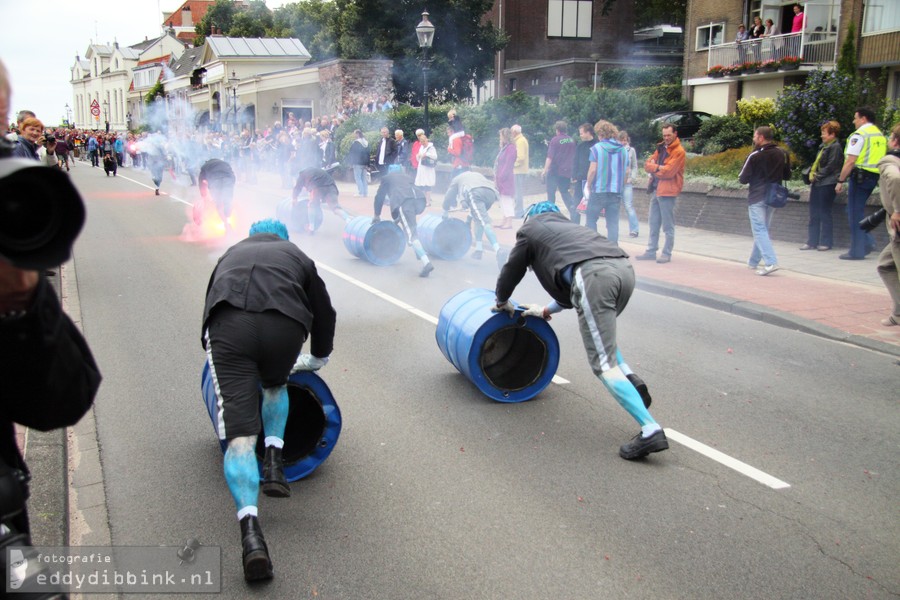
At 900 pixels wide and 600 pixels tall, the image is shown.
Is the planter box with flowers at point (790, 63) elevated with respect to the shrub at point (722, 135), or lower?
elevated

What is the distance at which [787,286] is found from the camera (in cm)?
973

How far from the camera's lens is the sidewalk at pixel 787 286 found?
7.98 metres

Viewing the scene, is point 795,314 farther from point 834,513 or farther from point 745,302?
point 834,513

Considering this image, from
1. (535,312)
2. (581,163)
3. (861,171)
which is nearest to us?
(535,312)

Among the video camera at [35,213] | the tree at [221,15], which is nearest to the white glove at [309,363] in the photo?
the video camera at [35,213]

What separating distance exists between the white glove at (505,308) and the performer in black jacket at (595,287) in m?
0.20

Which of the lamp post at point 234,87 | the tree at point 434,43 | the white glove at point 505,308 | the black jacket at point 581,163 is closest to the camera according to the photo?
the white glove at point 505,308

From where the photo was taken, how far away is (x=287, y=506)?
14.1ft

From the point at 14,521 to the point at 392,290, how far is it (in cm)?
802

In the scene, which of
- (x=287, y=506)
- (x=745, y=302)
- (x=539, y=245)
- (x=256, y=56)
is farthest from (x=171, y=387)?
(x=256, y=56)

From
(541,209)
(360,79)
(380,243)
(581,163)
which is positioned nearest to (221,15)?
(360,79)

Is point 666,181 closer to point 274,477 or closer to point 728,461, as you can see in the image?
point 728,461

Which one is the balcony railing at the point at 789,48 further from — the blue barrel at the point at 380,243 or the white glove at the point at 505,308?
the white glove at the point at 505,308

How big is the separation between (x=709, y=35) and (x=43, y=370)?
124ft
